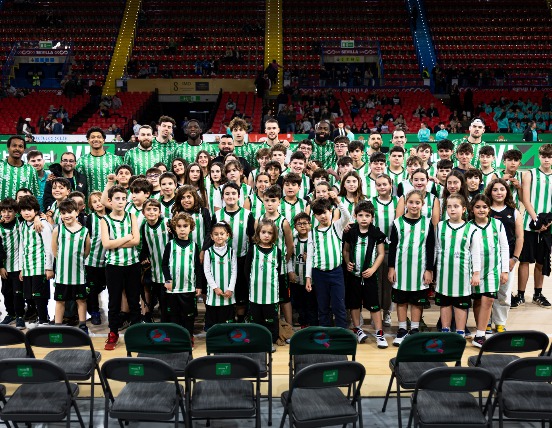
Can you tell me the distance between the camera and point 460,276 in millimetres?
5773

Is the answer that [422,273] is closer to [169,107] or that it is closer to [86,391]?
[86,391]

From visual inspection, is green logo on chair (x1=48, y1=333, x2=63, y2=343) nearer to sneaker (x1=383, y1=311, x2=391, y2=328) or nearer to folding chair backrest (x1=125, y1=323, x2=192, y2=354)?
folding chair backrest (x1=125, y1=323, x2=192, y2=354)

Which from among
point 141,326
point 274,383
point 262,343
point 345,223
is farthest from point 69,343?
point 345,223

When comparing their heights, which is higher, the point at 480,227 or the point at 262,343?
the point at 480,227

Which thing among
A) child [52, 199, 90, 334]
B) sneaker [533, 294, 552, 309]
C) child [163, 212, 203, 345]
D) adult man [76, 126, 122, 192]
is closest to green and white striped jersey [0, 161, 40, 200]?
adult man [76, 126, 122, 192]

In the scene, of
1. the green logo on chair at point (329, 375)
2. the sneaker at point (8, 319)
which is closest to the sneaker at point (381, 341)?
the green logo on chair at point (329, 375)

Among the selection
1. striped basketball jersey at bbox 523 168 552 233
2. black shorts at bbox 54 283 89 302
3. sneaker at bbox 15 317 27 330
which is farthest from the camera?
striped basketball jersey at bbox 523 168 552 233

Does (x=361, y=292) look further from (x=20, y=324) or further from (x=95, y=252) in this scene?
(x=20, y=324)

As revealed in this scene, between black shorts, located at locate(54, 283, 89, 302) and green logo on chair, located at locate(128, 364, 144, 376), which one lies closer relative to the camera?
green logo on chair, located at locate(128, 364, 144, 376)

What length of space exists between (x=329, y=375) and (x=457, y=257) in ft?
7.63

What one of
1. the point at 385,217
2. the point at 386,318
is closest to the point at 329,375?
the point at 385,217

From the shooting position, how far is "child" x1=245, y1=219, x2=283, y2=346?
5754mm

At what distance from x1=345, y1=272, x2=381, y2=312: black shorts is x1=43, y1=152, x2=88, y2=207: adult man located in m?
3.35

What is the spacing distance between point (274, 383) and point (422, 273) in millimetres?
1741
